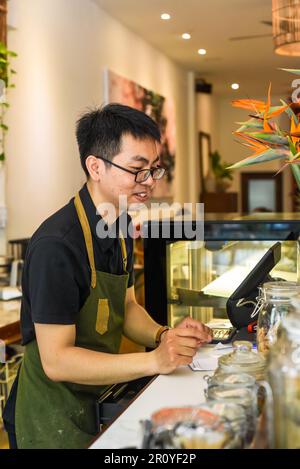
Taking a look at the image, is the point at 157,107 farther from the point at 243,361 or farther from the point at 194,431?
the point at 194,431

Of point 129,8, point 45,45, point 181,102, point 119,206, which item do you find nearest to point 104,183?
point 119,206

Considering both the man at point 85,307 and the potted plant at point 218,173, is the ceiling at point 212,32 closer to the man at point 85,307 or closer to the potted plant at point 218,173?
the potted plant at point 218,173

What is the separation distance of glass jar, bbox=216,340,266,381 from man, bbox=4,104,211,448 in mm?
264

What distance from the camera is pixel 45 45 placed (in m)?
4.81

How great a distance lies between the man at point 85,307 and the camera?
5.11 feet

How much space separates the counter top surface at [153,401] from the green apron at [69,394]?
26cm

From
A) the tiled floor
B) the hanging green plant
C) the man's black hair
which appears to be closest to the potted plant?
the hanging green plant

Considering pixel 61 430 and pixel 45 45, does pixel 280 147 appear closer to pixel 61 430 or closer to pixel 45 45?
pixel 61 430

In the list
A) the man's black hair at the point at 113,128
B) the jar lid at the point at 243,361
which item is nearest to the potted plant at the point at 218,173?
the man's black hair at the point at 113,128

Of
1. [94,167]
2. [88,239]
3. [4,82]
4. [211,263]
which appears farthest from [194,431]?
[4,82]

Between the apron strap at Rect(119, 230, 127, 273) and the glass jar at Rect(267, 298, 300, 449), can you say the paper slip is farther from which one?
the glass jar at Rect(267, 298, 300, 449)

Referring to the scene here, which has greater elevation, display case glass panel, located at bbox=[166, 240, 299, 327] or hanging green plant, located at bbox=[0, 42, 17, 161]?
hanging green plant, located at bbox=[0, 42, 17, 161]

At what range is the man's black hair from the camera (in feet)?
5.71

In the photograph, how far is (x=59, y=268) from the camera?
1606mm
